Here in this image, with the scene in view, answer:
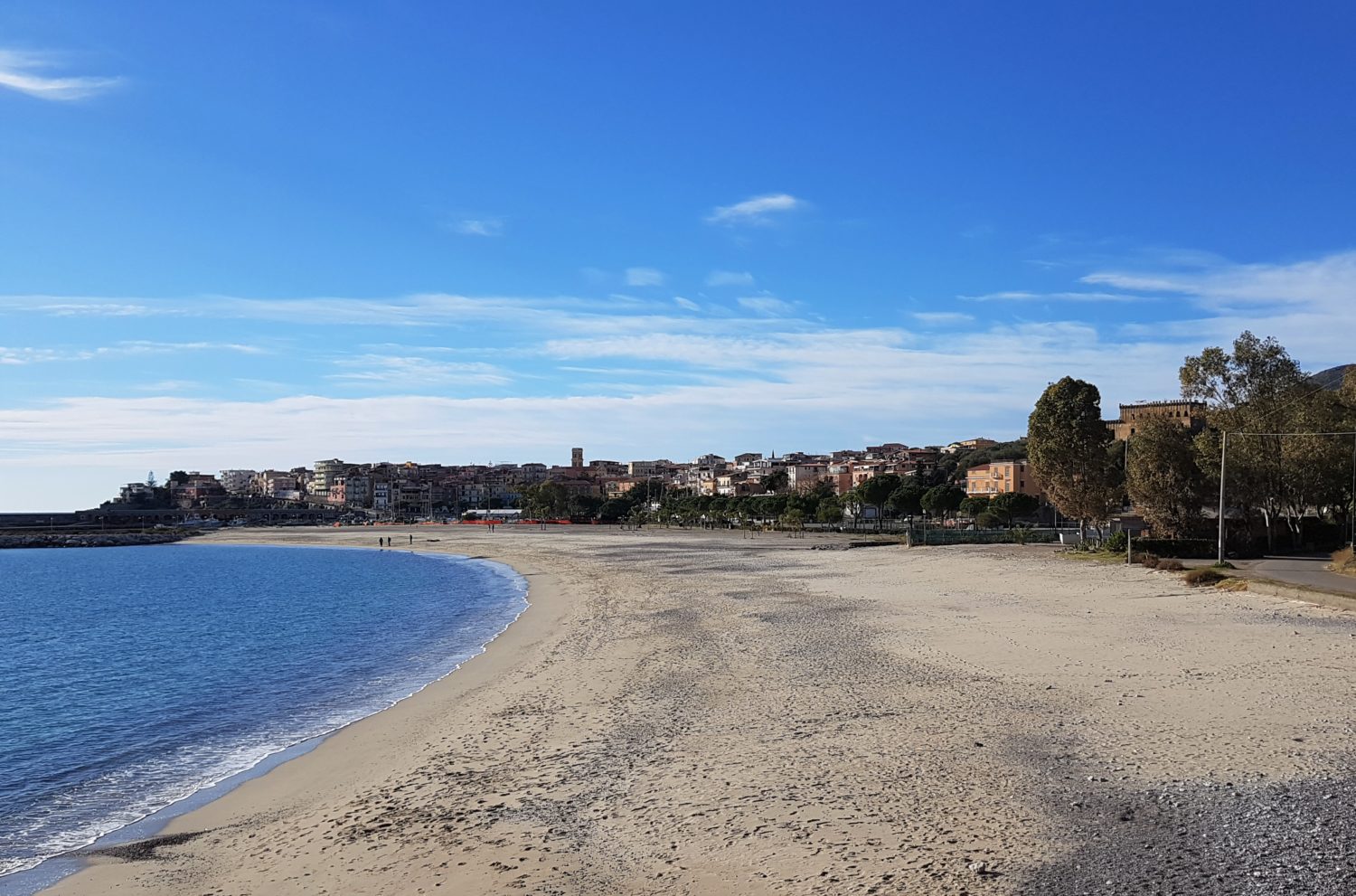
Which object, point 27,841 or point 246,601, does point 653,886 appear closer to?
point 27,841

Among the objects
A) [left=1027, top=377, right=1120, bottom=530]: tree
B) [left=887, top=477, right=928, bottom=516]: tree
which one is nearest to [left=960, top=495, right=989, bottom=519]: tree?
[left=887, top=477, right=928, bottom=516]: tree

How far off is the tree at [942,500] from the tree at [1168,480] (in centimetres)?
3900

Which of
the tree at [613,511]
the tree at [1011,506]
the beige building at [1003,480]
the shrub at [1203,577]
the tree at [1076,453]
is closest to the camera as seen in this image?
the shrub at [1203,577]

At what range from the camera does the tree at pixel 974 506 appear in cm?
7275

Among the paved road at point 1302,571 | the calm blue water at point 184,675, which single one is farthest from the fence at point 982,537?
the calm blue water at point 184,675

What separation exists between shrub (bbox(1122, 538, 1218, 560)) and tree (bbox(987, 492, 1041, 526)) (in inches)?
1174

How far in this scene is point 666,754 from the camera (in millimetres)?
11469

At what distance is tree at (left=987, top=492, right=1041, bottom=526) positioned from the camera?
67500mm

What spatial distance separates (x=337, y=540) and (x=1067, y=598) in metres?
101

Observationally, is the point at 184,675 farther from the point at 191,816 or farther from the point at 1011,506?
the point at 1011,506

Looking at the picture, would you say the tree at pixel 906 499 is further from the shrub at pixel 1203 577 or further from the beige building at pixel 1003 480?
the shrub at pixel 1203 577

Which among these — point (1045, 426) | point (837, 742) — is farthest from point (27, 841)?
point (1045, 426)

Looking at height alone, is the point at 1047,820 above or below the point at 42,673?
above

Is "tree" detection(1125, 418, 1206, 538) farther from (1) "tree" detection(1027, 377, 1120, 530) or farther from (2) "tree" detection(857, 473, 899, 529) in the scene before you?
(2) "tree" detection(857, 473, 899, 529)
